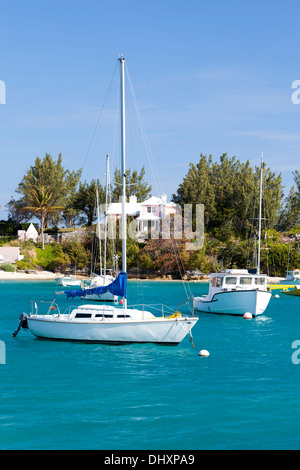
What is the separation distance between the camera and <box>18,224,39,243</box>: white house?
108688 mm

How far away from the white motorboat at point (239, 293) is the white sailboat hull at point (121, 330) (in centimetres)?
1514

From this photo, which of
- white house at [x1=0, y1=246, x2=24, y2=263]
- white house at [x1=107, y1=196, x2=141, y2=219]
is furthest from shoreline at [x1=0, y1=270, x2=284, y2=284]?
white house at [x1=107, y1=196, x2=141, y2=219]

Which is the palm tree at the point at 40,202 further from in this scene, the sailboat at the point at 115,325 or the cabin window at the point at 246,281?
the sailboat at the point at 115,325

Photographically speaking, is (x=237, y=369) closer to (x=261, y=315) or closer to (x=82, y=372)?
(x=82, y=372)

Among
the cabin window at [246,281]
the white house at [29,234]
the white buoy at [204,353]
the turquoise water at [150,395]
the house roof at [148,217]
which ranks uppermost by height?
the house roof at [148,217]

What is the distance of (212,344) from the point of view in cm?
3047

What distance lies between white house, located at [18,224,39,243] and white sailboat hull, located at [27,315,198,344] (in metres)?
81.3

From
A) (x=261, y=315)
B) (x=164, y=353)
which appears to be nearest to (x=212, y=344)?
(x=164, y=353)

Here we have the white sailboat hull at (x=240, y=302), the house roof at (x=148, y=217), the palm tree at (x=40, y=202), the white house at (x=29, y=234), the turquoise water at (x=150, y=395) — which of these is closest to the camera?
the turquoise water at (x=150, y=395)

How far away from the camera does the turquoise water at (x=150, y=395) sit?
16.0m

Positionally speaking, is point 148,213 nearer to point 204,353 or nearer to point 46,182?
point 46,182

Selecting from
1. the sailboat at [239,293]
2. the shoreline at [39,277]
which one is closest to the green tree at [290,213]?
the shoreline at [39,277]

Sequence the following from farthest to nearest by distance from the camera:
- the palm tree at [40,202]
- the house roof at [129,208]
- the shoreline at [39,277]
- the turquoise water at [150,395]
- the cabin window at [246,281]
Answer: the palm tree at [40,202] < the house roof at [129,208] < the shoreline at [39,277] < the cabin window at [246,281] < the turquoise water at [150,395]

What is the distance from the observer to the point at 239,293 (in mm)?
42281
